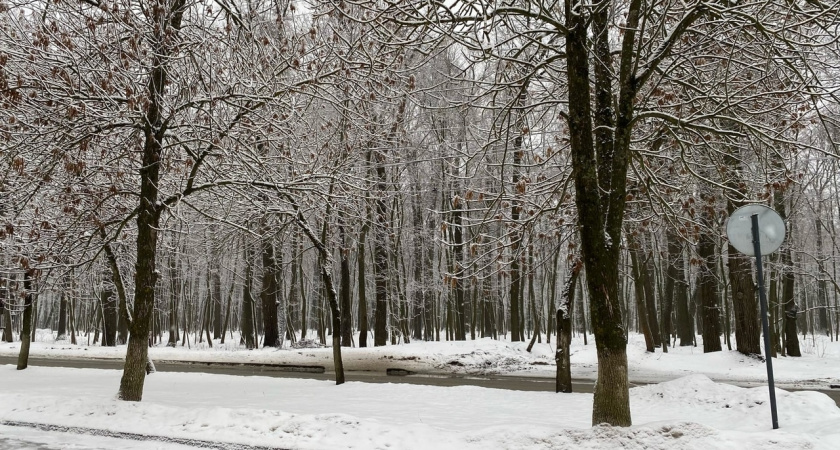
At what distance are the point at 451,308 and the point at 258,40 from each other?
93.5 ft

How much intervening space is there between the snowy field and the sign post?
3.60ft

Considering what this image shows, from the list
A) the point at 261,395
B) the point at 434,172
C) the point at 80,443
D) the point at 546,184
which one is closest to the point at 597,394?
the point at 546,184

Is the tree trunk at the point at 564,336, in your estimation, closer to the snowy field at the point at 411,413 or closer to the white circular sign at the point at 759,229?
the snowy field at the point at 411,413

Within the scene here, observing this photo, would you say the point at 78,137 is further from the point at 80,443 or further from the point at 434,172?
the point at 434,172

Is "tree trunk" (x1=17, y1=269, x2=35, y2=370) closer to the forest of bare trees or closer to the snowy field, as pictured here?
the snowy field

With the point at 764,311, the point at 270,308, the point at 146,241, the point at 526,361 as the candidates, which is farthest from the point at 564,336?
the point at 270,308

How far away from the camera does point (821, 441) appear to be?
21.2ft

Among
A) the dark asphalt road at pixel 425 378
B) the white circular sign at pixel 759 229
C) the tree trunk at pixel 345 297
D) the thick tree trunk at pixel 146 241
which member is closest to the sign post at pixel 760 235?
the white circular sign at pixel 759 229

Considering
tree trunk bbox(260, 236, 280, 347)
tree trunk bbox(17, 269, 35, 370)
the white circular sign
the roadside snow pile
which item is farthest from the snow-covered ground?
the white circular sign

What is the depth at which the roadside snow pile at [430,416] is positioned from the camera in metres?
6.93

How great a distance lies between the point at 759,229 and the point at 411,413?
6027 mm

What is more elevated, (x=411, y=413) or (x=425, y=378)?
(x=411, y=413)

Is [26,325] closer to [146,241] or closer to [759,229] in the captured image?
[146,241]

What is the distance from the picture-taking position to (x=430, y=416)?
966 centimetres
